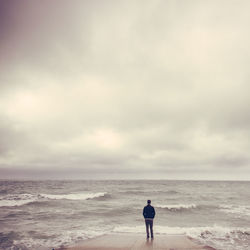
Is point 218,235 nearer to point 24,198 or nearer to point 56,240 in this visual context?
point 56,240

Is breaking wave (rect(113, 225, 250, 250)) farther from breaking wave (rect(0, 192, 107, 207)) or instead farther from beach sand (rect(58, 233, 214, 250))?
breaking wave (rect(0, 192, 107, 207))

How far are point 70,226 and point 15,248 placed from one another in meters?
6.11

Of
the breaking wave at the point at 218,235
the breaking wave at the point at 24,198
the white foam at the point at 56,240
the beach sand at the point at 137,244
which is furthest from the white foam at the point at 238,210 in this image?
the breaking wave at the point at 24,198

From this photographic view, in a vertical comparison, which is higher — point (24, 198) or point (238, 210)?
point (24, 198)

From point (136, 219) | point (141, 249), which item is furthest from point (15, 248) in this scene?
point (136, 219)

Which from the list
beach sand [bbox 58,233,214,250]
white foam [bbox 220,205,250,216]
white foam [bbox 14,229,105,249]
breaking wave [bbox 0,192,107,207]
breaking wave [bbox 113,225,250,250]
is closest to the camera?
beach sand [bbox 58,233,214,250]

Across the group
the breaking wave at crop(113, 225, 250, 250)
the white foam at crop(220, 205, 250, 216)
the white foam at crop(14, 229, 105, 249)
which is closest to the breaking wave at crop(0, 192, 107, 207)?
the white foam at crop(14, 229, 105, 249)

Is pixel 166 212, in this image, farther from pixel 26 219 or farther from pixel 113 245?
pixel 113 245

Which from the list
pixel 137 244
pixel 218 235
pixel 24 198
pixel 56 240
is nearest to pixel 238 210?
pixel 218 235

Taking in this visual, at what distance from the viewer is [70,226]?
18.4 m

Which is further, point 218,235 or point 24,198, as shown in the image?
point 24,198

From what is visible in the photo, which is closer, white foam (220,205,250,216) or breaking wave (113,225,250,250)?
breaking wave (113,225,250,250)

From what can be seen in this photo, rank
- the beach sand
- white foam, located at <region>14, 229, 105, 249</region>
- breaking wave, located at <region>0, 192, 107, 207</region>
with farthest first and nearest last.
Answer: breaking wave, located at <region>0, 192, 107, 207</region> → white foam, located at <region>14, 229, 105, 249</region> → the beach sand

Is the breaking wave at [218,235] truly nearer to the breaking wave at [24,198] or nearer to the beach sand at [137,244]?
the beach sand at [137,244]
